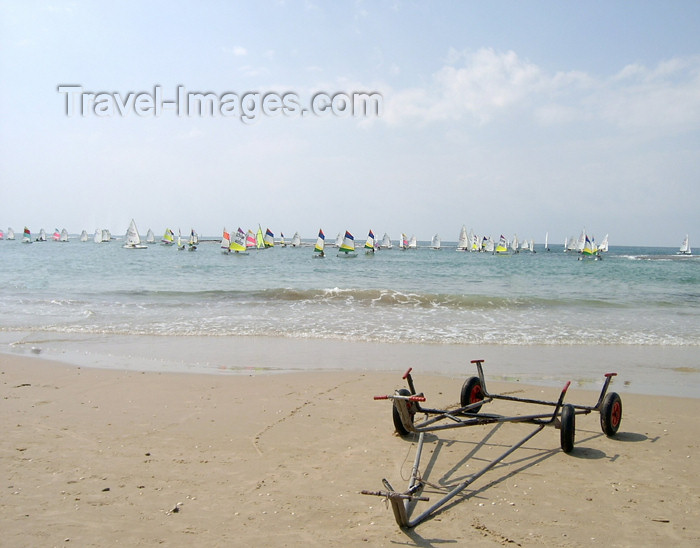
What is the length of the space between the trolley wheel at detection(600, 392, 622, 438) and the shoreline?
7.37 feet

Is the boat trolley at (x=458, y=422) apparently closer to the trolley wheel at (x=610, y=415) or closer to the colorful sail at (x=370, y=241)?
the trolley wheel at (x=610, y=415)

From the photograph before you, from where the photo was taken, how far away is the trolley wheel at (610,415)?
5.23 meters

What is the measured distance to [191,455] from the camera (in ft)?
15.3

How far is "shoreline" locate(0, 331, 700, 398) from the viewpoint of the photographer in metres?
8.22

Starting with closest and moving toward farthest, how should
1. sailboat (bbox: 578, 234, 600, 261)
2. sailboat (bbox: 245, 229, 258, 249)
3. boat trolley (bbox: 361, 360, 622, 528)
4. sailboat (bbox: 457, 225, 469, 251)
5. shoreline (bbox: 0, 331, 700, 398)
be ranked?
boat trolley (bbox: 361, 360, 622, 528) < shoreline (bbox: 0, 331, 700, 398) < sailboat (bbox: 245, 229, 258, 249) < sailboat (bbox: 578, 234, 600, 261) < sailboat (bbox: 457, 225, 469, 251)

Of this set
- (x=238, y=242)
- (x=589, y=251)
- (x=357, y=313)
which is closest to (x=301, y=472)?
(x=357, y=313)

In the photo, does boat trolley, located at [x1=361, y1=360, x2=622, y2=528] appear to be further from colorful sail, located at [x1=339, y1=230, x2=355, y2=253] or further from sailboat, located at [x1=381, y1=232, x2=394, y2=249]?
sailboat, located at [x1=381, y1=232, x2=394, y2=249]

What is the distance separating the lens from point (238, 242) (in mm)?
56062

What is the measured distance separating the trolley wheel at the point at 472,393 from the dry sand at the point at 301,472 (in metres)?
0.36

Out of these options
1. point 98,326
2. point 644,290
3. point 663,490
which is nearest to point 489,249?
point 644,290

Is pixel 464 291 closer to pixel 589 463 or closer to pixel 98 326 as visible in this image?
pixel 98 326

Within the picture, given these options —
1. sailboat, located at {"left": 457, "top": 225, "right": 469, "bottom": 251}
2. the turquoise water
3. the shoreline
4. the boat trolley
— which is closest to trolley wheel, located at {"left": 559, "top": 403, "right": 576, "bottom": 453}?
the boat trolley

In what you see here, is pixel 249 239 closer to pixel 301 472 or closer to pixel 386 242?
pixel 386 242

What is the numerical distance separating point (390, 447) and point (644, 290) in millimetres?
23988
